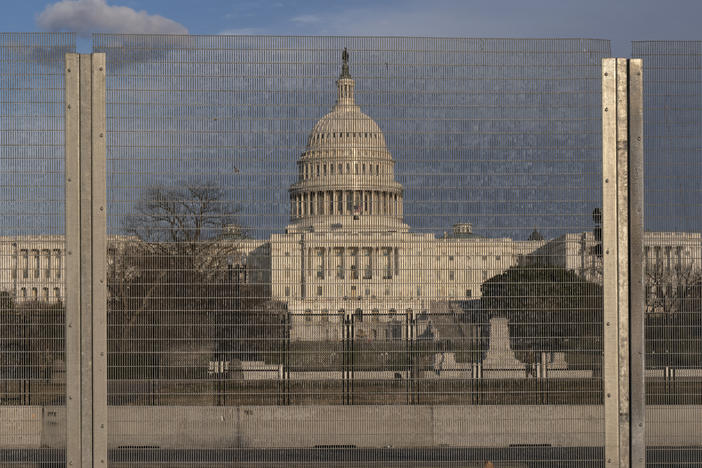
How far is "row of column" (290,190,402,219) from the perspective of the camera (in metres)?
7.87

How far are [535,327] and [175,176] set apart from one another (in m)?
3.53

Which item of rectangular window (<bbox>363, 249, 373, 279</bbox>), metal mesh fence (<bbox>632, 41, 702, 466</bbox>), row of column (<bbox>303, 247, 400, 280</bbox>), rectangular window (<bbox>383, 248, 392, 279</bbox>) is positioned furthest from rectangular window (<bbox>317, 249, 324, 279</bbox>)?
metal mesh fence (<bbox>632, 41, 702, 466</bbox>)

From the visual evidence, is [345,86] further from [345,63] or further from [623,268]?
[623,268]

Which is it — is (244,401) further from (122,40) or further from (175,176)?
(122,40)

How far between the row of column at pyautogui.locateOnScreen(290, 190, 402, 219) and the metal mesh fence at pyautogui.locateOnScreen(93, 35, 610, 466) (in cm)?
3

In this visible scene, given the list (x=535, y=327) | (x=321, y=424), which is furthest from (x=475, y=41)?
(x=321, y=424)

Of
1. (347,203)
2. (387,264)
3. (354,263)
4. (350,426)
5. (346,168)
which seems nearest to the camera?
(387,264)

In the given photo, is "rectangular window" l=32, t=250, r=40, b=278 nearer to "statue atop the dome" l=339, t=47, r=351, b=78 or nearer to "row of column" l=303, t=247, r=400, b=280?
"row of column" l=303, t=247, r=400, b=280

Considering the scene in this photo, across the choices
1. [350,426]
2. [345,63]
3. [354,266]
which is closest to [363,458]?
[350,426]

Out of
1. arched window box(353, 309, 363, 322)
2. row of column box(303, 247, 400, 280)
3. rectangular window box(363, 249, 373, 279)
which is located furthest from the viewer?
arched window box(353, 309, 363, 322)

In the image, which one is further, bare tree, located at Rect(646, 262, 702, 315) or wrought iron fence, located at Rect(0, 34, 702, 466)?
bare tree, located at Rect(646, 262, 702, 315)

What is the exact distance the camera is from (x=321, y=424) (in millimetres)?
8773

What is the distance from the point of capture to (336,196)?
323 inches

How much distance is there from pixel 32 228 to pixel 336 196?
2774mm
